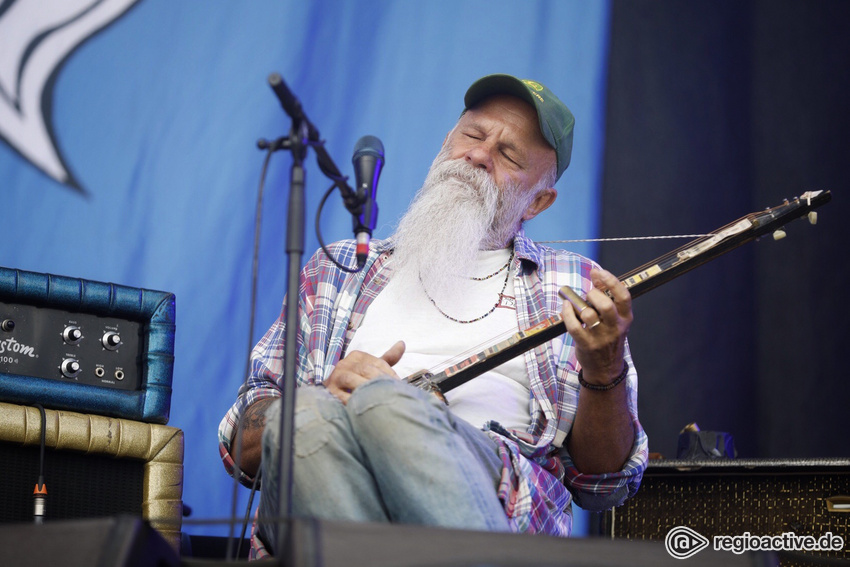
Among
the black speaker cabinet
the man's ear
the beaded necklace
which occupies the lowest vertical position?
the black speaker cabinet

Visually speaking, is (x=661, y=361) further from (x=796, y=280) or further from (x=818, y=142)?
(x=818, y=142)

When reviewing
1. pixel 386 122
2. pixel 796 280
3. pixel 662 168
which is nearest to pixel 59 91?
pixel 386 122

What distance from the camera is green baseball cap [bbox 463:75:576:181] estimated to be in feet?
7.77

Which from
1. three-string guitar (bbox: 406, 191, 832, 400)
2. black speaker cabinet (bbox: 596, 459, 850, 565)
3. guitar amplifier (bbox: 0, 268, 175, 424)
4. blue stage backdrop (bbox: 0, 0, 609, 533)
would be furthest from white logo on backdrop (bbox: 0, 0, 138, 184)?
black speaker cabinet (bbox: 596, 459, 850, 565)

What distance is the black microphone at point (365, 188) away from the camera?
1479 mm

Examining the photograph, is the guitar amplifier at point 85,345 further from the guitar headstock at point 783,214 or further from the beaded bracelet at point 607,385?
the guitar headstock at point 783,214

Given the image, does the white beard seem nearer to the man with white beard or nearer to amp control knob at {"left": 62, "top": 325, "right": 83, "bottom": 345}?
the man with white beard

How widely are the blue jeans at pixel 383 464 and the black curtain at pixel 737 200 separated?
1671 mm

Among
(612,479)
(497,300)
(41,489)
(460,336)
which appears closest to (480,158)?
(497,300)

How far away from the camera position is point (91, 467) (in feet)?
6.75

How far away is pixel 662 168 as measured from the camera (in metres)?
3.10

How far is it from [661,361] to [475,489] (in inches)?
68.2

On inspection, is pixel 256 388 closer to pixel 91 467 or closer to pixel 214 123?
pixel 91 467

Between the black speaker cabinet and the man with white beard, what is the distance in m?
0.42
